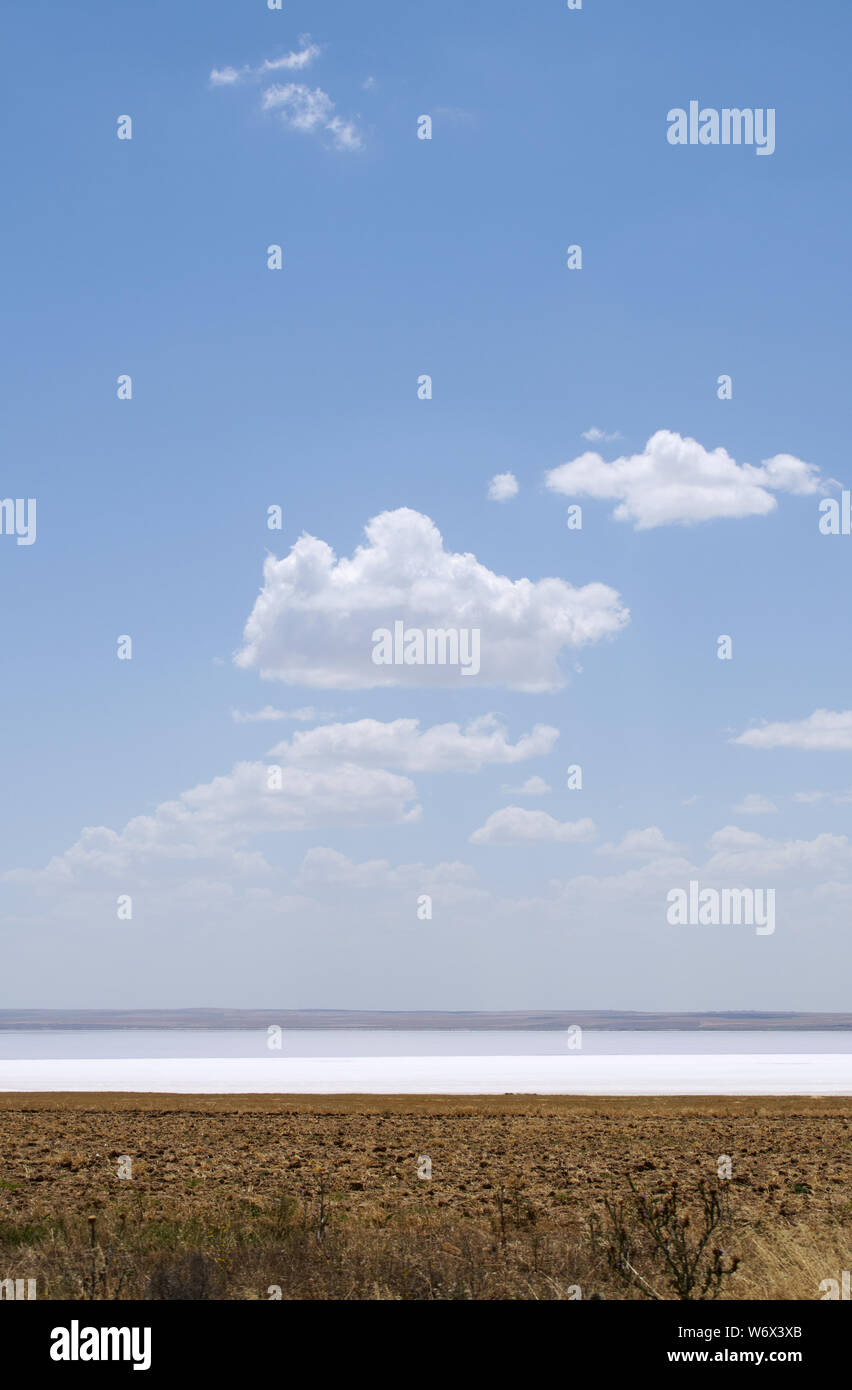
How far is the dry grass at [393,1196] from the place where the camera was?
12805 mm

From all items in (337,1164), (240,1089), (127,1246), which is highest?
(127,1246)

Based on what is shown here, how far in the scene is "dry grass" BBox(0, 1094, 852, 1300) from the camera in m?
12.8

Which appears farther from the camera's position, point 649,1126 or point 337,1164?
point 649,1126

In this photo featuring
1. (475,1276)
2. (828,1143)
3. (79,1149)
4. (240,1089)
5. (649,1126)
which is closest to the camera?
(475,1276)

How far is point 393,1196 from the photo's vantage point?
80.4ft

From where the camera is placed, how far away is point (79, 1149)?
116 ft

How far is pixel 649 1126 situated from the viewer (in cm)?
4469

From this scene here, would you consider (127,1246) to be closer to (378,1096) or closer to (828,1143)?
(828,1143)

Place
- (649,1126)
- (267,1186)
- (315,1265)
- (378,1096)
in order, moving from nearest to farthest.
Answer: (315,1265) < (267,1186) < (649,1126) < (378,1096)
